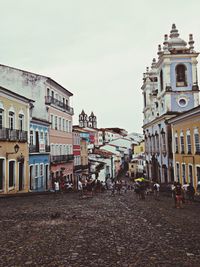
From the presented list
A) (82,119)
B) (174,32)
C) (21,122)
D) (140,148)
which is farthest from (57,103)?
(82,119)

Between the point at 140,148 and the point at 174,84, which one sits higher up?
the point at 174,84

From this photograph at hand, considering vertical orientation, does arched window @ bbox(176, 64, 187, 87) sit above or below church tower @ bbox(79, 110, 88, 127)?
below

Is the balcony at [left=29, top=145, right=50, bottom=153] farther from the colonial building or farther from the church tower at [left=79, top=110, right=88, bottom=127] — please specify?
the church tower at [left=79, top=110, right=88, bottom=127]

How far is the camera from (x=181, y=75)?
122 ft

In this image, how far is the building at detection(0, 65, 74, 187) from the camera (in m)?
31.3

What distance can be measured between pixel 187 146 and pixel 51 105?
1438 cm

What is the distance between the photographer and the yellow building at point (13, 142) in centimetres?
2147

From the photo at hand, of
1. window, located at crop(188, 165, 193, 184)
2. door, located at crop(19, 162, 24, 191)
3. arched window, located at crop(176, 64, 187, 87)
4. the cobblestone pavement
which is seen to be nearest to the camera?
the cobblestone pavement

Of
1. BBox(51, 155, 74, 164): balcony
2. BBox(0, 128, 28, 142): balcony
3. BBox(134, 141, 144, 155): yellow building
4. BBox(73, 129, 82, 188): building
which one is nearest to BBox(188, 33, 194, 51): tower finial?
BBox(73, 129, 82, 188): building

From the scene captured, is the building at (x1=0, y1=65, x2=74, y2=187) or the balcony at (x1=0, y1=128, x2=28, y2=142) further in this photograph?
the building at (x1=0, y1=65, x2=74, y2=187)

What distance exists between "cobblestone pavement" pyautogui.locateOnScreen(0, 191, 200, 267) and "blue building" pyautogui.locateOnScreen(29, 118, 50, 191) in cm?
1400

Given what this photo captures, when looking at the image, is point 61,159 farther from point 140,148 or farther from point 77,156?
point 140,148

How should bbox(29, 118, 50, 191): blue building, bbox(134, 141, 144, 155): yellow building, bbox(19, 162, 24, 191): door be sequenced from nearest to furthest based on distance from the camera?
bbox(19, 162, 24, 191): door < bbox(29, 118, 50, 191): blue building < bbox(134, 141, 144, 155): yellow building

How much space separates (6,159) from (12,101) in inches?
167
